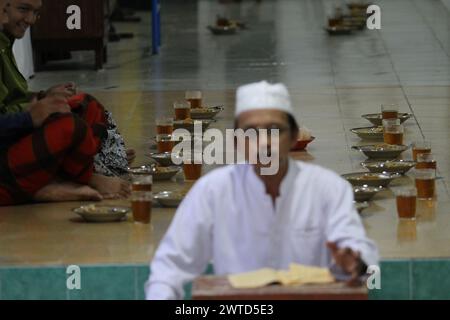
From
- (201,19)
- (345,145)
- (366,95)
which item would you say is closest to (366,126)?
(345,145)

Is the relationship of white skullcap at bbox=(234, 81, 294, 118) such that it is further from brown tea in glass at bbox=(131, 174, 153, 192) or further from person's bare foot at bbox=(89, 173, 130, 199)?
person's bare foot at bbox=(89, 173, 130, 199)

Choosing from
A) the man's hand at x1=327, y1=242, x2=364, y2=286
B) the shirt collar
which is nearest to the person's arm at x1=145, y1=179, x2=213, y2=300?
the shirt collar

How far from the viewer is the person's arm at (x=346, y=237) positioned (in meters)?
3.46

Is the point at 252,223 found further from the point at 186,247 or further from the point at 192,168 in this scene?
the point at 192,168

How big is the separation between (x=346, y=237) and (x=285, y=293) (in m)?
0.25

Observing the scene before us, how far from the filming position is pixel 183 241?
365 centimetres

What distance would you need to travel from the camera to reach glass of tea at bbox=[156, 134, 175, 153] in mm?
6867

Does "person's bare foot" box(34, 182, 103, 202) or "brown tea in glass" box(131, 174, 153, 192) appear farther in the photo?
"person's bare foot" box(34, 182, 103, 202)

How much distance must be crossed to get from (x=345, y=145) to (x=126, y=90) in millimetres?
2648

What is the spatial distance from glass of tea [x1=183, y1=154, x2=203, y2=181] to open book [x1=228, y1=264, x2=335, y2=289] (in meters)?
2.77

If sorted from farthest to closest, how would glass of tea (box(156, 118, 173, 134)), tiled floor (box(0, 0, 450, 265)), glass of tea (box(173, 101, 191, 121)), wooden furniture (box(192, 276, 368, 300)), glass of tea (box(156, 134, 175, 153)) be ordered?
glass of tea (box(173, 101, 191, 121)), glass of tea (box(156, 118, 173, 134)), glass of tea (box(156, 134, 175, 153)), tiled floor (box(0, 0, 450, 265)), wooden furniture (box(192, 276, 368, 300))

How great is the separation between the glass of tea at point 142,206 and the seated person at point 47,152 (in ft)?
1.48

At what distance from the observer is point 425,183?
583cm
